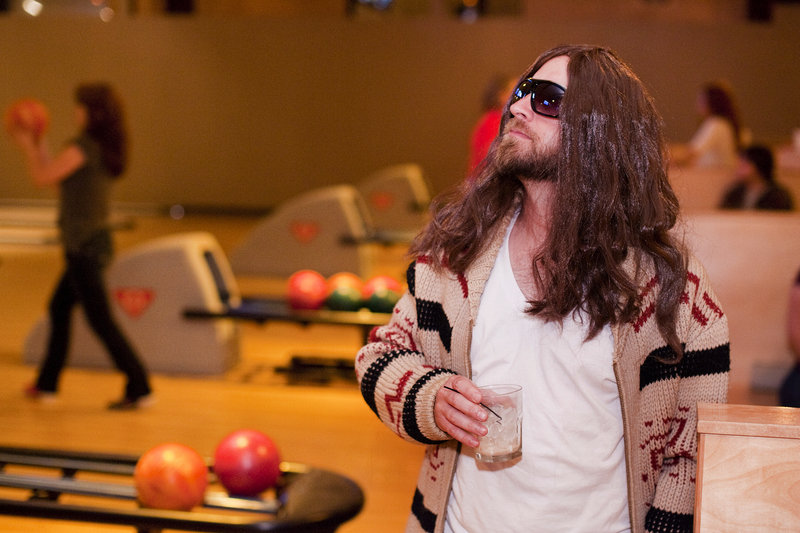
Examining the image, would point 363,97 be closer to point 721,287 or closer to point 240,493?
Result: point 721,287

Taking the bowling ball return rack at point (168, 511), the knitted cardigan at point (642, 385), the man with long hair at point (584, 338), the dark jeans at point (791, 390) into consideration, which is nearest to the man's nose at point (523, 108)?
the man with long hair at point (584, 338)

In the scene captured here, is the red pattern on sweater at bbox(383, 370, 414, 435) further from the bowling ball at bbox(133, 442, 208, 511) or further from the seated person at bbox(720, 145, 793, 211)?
the seated person at bbox(720, 145, 793, 211)

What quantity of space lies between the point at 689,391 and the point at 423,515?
1.72 ft

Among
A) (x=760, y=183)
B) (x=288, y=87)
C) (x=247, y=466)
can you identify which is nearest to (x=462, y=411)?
(x=247, y=466)

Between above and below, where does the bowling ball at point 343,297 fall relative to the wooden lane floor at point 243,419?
above

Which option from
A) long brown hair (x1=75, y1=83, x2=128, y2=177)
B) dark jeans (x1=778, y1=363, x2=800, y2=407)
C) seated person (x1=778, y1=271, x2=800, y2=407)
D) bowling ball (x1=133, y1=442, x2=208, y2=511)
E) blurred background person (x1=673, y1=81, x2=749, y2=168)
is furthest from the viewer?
blurred background person (x1=673, y1=81, x2=749, y2=168)

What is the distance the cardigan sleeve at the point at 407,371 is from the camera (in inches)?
62.0

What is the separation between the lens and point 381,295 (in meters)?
5.45

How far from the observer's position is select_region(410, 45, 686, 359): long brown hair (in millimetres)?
1571

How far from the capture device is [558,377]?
1587 millimetres

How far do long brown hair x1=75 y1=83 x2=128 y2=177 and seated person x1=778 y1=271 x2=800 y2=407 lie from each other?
3.32m

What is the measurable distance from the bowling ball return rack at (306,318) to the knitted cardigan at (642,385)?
3.41 meters

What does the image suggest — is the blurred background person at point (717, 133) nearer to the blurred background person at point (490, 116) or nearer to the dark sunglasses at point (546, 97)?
the blurred background person at point (490, 116)

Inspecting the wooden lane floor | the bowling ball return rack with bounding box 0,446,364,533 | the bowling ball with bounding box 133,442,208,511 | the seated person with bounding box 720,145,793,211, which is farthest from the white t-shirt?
the seated person with bounding box 720,145,793,211
